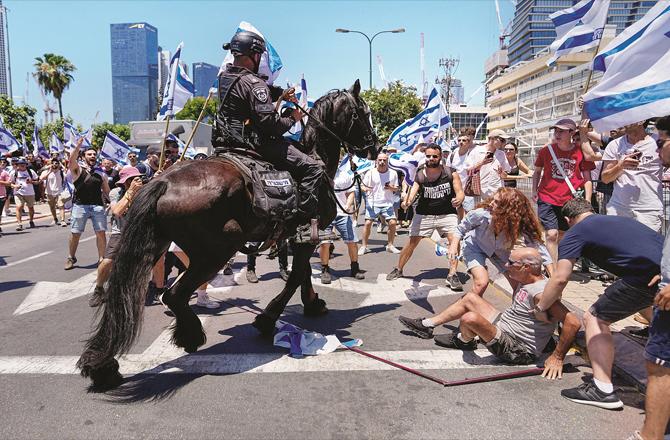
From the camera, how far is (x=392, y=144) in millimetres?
11562

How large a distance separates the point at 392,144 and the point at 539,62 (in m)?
77.9

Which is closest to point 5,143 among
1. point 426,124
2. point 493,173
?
point 426,124

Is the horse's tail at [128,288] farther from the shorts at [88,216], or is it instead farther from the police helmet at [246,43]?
the shorts at [88,216]

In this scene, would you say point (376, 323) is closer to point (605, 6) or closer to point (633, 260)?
point (633, 260)

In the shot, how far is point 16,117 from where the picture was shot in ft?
112

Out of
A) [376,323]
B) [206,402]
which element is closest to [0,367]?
[206,402]

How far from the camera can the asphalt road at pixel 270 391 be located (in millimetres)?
3084

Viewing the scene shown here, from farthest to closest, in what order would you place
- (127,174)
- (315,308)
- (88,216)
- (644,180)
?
1. (88,216)
2. (127,174)
3. (315,308)
4. (644,180)

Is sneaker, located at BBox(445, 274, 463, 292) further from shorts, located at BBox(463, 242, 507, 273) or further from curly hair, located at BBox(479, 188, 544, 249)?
curly hair, located at BBox(479, 188, 544, 249)

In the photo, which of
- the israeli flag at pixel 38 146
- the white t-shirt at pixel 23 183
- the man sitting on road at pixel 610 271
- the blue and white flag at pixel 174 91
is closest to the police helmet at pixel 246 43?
the blue and white flag at pixel 174 91

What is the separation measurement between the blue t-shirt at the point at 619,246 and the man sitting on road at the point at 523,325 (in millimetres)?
583

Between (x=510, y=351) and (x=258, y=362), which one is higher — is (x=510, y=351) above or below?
above

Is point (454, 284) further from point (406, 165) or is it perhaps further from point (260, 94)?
point (406, 165)

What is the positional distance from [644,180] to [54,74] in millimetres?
63491
